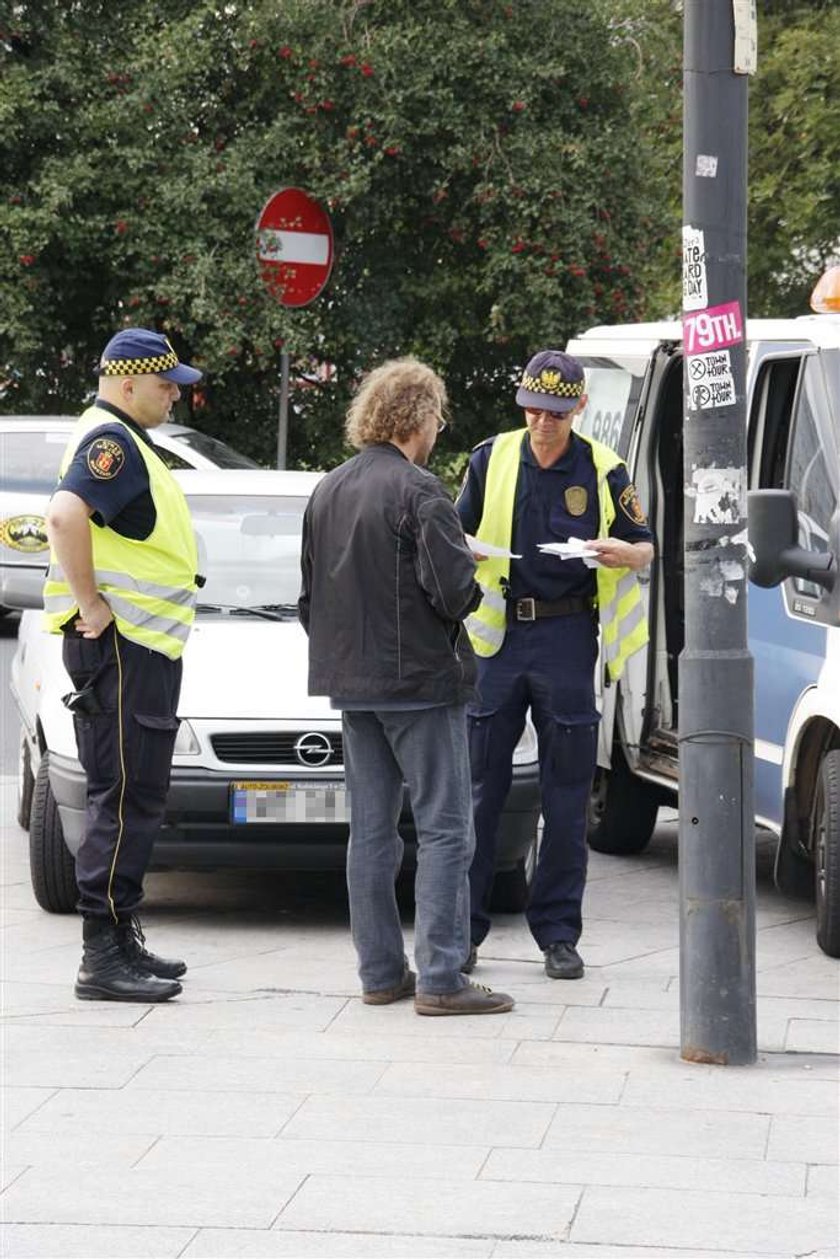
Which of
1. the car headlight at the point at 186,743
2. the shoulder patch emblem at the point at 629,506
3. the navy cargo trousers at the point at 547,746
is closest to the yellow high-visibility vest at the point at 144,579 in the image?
the car headlight at the point at 186,743

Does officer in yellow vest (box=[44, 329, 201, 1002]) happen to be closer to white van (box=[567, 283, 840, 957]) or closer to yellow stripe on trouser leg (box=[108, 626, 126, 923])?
yellow stripe on trouser leg (box=[108, 626, 126, 923])

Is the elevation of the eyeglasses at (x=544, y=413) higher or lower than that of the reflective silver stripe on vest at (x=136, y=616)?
higher

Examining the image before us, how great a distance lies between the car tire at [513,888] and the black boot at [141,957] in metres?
1.44

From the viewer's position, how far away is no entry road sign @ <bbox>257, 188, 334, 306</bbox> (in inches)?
651

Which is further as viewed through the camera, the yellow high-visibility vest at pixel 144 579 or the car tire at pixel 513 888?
the car tire at pixel 513 888

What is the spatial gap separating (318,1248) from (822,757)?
340 centimetres

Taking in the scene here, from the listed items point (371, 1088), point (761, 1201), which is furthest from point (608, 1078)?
point (761, 1201)

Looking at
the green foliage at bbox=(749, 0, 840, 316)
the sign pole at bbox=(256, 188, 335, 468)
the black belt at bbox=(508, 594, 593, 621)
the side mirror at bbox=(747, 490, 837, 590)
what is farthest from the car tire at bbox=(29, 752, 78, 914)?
the green foliage at bbox=(749, 0, 840, 316)

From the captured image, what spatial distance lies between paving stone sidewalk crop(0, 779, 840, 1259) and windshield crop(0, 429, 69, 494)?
912 centimetres

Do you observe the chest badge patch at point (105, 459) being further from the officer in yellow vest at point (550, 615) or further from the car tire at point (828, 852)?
the car tire at point (828, 852)

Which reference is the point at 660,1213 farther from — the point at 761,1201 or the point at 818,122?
the point at 818,122

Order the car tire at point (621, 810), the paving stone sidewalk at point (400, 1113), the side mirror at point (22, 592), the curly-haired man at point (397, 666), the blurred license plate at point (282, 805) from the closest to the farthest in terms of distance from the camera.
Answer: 1. the paving stone sidewalk at point (400, 1113)
2. the curly-haired man at point (397, 666)
3. the blurred license plate at point (282, 805)
4. the side mirror at point (22, 592)
5. the car tire at point (621, 810)

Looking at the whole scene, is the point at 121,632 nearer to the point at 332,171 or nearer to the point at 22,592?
the point at 22,592

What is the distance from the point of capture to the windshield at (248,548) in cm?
830
